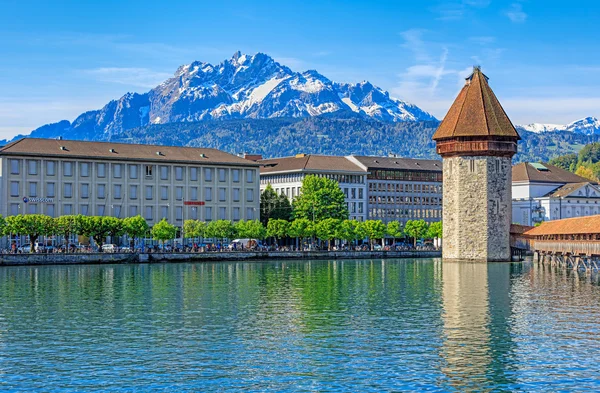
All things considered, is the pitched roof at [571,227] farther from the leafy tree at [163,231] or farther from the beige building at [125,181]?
the beige building at [125,181]

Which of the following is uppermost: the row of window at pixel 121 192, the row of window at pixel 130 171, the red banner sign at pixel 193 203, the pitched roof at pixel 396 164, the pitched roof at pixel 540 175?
the pitched roof at pixel 396 164

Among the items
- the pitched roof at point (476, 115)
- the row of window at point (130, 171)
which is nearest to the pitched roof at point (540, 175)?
the row of window at point (130, 171)

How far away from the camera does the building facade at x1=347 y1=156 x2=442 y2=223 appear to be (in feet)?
459

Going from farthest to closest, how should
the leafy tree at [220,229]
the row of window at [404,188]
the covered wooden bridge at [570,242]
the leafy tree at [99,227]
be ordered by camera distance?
the row of window at [404,188], the leafy tree at [220,229], the leafy tree at [99,227], the covered wooden bridge at [570,242]

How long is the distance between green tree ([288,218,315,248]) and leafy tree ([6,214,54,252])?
2847 centimetres

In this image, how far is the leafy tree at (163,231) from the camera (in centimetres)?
10194

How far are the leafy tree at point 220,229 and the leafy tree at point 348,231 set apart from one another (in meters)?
12.1

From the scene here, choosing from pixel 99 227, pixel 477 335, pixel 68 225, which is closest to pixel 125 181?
pixel 99 227

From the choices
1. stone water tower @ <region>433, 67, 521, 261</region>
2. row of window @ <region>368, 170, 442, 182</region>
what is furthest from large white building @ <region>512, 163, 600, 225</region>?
stone water tower @ <region>433, 67, 521, 261</region>

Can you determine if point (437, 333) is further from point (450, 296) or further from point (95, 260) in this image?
point (95, 260)

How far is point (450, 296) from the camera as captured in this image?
51.1 meters

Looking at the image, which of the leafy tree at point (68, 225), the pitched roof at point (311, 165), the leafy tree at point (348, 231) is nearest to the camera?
the leafy tree at point (68, 225)

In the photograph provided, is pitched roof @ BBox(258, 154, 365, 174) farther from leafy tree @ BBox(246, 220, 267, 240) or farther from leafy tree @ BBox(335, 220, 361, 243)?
leafy tree @ BBox(246, 220, 267, 240)

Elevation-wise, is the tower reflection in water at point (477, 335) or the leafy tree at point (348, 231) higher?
the leafy tree at point (348, 231)
